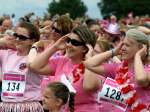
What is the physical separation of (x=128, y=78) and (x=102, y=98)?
48 cm

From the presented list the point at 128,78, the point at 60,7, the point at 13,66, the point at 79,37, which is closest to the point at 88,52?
the point at 79,37

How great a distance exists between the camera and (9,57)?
24.2 ft

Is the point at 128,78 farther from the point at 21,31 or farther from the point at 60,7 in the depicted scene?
the point at 60,7

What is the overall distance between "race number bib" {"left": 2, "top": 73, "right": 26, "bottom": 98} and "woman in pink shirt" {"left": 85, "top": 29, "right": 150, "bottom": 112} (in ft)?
3.64

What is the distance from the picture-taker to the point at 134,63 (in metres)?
6.09

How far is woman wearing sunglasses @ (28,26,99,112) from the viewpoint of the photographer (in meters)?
6.32

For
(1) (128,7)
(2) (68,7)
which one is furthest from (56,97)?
(2) (68,7)

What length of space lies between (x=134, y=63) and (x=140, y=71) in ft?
0.44

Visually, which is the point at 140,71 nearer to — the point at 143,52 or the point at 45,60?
the point at 143,52

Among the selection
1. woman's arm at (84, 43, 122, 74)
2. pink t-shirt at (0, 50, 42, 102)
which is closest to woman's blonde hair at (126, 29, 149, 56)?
woman's arm at (84, 43, 122, 74)

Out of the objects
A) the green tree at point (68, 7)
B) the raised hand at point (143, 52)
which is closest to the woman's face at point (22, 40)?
the raised hand at point (143, 52)

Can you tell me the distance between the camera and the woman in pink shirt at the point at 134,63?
19.7 ft

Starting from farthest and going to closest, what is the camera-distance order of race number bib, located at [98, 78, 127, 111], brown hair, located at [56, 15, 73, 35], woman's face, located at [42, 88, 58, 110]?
1. brown hair, located at [56, 15, 73, 35]
2. race number bib, located at [98, 78, 127, 111]
3. woman's face, located at [42, 88, 58, 110]

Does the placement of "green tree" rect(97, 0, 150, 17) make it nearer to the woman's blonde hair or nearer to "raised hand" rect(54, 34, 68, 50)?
"raised hand" rect(54, 34, 68, 50)
